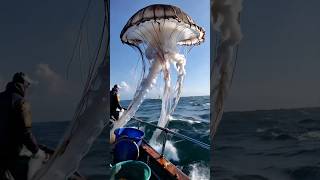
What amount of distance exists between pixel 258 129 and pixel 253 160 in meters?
0.21

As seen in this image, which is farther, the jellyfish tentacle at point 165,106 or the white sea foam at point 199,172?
the jellyfish tentacle at point 165,106

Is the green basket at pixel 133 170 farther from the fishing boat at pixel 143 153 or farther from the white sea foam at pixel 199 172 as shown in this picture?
the white sea foam at pixel 199 172

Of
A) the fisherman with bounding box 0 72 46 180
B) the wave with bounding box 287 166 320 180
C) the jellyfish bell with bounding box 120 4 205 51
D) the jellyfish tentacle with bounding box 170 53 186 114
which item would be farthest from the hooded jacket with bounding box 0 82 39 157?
the wave with bounding box 287 166 320 180

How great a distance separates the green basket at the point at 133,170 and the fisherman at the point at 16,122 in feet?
2.95

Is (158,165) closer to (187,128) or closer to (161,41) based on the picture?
(187,128)

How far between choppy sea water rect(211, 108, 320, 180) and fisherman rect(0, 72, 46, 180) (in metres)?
1.23

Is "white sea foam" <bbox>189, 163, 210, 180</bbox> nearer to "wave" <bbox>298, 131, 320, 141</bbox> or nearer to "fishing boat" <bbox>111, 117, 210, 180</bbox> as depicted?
"fishing boat" <bbox>111, 117, 210, 180</bbox>

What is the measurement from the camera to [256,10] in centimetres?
249

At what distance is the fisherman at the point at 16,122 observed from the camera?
2320 millimetres

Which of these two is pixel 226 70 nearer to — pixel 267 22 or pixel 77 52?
pixel 267 22

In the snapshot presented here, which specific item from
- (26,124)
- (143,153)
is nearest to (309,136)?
(143,153)

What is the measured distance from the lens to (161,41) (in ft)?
11.8

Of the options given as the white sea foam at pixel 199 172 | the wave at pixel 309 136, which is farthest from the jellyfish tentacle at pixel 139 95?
the wave at pixel 309 136

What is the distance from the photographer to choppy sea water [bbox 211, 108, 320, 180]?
2469mm
